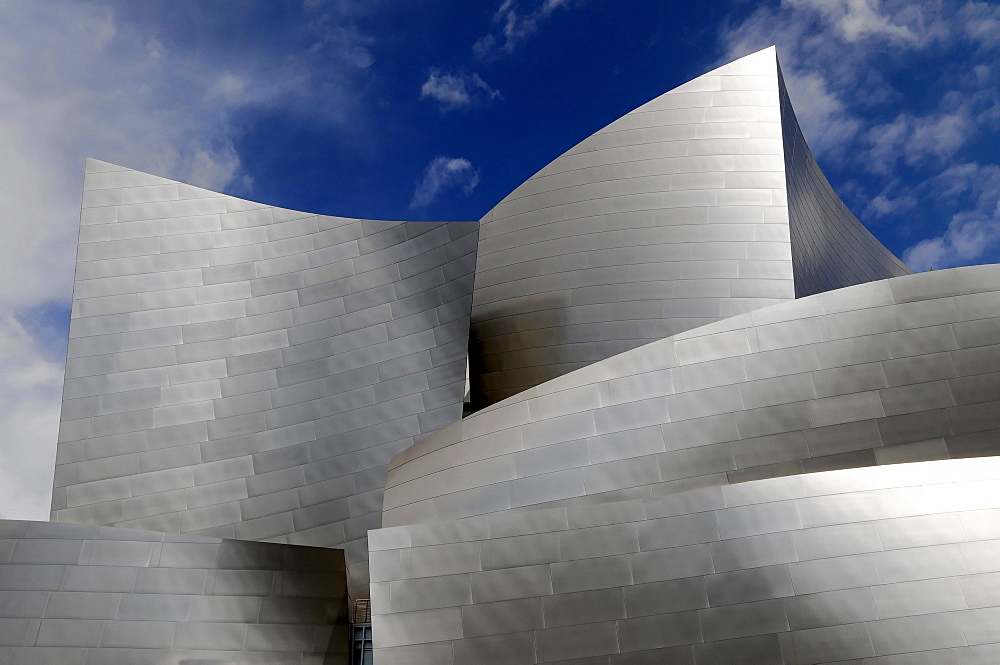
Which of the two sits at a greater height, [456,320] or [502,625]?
[456,320]

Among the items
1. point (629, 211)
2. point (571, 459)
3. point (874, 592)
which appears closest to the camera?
point (874, 592)

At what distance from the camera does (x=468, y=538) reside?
32.0 feet

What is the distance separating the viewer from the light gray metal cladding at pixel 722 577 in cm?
838

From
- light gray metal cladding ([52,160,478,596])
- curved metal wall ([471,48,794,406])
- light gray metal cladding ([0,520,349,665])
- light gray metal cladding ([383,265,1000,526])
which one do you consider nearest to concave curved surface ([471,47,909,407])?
curved metal wall ([471,48,794,406])

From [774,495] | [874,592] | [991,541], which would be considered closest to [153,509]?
[774,495]

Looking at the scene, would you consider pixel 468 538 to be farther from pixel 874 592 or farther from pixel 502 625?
pixel 874 592

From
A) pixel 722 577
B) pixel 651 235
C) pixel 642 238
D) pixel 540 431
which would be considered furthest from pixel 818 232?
pixel 722 577

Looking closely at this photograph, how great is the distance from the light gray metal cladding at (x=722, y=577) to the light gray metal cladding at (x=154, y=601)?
9.41ft

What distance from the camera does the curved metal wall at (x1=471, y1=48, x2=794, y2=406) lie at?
16859 millimetres

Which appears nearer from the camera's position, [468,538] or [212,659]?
[468,538]

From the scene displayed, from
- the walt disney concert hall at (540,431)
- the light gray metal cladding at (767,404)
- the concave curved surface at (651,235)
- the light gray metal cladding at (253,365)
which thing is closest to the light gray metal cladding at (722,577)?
the walt disney concert hall at (540,431)

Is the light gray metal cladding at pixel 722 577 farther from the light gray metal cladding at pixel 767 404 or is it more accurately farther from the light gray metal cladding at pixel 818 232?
the light gray metal cladding at pixel 818 232

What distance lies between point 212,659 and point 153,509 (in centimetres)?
386

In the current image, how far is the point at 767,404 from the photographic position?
1053 cm
